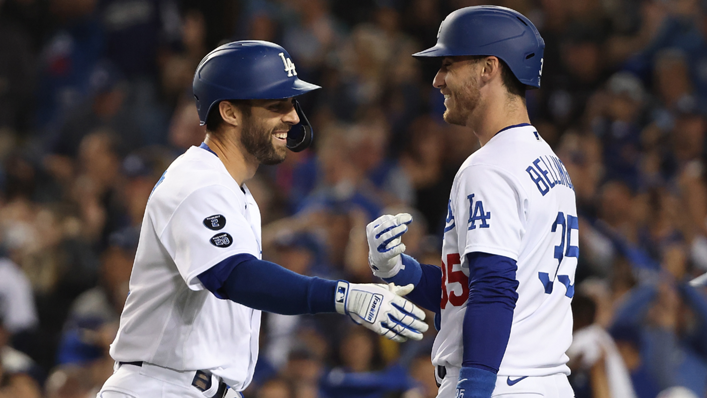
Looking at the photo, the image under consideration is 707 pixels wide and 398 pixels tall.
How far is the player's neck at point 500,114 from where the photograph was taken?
10.5 ft

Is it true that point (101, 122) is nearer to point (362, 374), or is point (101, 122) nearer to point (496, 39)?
point (362, 374)

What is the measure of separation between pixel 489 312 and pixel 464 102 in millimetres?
906

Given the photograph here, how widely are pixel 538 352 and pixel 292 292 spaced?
2.95 ft

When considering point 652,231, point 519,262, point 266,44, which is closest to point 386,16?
point 652,231

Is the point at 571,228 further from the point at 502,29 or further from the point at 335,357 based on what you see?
the point at 335,357

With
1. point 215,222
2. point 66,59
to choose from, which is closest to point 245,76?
point 215,222

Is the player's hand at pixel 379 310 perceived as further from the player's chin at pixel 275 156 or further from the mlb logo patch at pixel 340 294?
the player's chin at pixel 275 156

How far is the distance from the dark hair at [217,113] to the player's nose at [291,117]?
6.1 inches

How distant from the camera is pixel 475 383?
270 cm

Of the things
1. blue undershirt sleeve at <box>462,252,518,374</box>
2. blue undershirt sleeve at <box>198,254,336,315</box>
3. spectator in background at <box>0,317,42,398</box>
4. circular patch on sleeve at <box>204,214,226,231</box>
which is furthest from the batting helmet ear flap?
spectator in background at <box>0,317,42,398</box>

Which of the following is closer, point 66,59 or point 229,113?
point 229,113

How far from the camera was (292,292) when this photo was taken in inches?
111

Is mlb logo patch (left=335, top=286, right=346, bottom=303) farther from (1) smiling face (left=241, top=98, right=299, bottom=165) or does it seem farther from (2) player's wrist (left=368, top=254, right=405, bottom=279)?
(1) smiling face (left=241, top=98, right=299, bottom=165)

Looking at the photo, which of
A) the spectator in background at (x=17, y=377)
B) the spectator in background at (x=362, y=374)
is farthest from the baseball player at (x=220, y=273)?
the spectator in background at (x=17, y=377)
